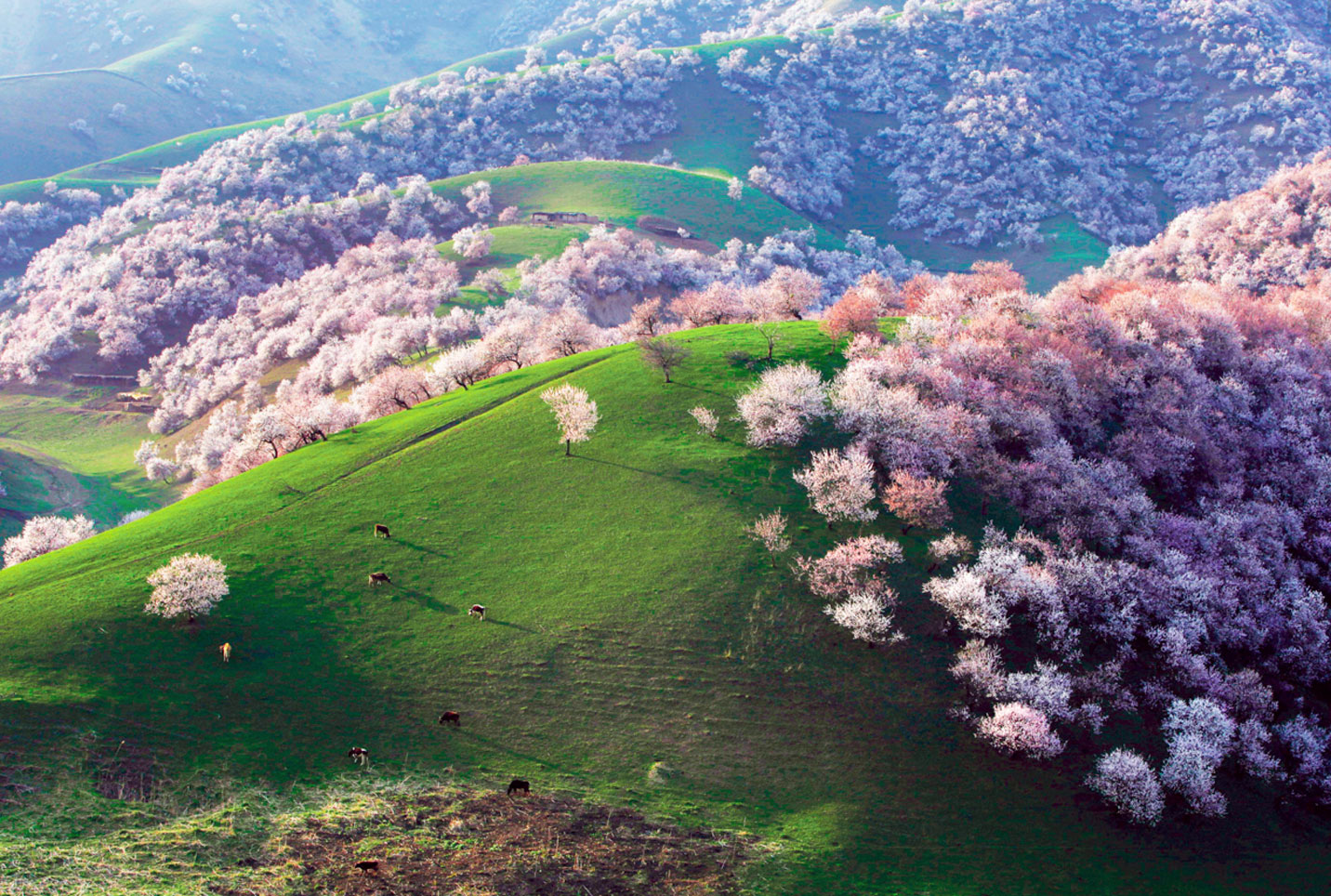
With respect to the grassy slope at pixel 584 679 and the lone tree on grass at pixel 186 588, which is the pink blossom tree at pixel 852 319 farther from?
the lone tree on grass at pixel 186 588

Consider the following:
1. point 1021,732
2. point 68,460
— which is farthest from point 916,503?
point 68,460

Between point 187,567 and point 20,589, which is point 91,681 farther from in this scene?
point 20,589

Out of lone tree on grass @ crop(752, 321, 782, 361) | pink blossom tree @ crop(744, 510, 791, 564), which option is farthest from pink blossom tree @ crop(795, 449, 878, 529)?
lone tree on grass @ crop(752, 321, 782, 361)

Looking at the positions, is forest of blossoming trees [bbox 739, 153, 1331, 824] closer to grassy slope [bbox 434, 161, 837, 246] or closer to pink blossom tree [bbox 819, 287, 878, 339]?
pink blossom tree [bbox 819, 287, 878, 339]

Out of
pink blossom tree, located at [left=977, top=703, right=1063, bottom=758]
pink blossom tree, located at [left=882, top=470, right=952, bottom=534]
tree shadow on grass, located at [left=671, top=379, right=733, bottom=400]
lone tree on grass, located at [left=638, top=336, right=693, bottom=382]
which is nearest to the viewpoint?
pink blossom tree, located at [left=977, top=703, right=1063, bottom=758]

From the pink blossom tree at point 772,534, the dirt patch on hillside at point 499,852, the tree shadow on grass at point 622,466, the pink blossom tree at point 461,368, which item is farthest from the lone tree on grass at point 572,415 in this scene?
the dirt patch on hillside at point 499,852

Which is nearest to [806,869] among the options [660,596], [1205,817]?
[660,596]

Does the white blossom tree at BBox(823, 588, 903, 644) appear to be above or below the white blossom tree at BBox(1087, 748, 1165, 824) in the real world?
above
